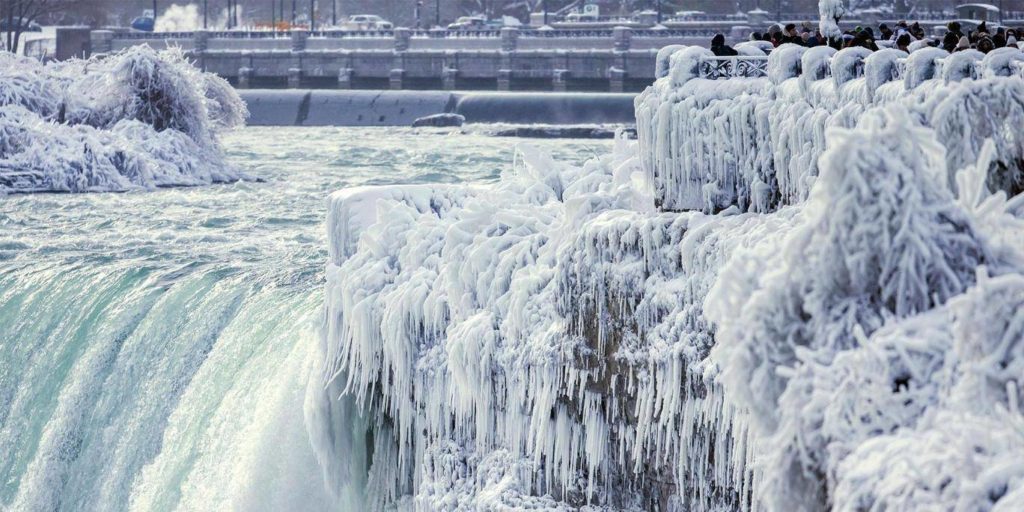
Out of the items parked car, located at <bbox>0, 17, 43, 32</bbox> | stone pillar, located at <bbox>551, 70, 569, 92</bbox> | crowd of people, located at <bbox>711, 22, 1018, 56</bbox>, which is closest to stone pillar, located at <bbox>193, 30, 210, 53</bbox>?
parked car, located at <bbox>0, 17, 43, 32</bbox>

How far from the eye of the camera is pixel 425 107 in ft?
167

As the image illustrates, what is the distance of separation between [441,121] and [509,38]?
1302 centimetres

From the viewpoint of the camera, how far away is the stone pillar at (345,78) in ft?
202

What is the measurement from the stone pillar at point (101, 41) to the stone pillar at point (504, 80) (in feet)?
60.8

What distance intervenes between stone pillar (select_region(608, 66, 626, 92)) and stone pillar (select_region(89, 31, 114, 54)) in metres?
22.7

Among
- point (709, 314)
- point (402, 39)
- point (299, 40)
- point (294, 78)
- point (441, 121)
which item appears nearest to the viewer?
point (709, 314)

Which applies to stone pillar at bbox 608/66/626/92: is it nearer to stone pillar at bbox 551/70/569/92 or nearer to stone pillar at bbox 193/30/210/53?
stone pillar at bbox 551/70/569/92

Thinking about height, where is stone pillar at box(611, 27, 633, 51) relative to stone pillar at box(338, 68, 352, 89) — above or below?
above

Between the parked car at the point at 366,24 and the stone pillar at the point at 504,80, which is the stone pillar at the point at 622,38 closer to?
the stone pillar at the point at 504,80

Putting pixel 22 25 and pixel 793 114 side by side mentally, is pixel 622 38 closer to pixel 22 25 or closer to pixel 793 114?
pixel 22 25

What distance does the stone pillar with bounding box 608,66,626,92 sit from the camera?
2218 inches

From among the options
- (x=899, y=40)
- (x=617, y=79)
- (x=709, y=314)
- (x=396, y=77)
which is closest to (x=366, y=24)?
(x=396, y=77)

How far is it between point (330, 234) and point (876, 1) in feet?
208

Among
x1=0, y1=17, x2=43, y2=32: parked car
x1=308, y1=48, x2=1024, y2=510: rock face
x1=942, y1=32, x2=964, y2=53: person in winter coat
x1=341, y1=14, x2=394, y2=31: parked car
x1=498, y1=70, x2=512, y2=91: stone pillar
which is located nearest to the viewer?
x1=308, y1=48, x2=1024, y2=510: rock face
